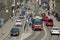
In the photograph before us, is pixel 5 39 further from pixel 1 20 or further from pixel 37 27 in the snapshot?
pixel 1 20

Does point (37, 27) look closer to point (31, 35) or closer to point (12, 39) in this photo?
point (31, 35)

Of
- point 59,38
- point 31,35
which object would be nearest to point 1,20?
point 31,35

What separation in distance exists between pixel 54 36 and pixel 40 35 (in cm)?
314

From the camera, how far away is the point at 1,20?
68938mm

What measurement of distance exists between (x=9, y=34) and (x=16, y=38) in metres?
5.41

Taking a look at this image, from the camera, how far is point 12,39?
52250 mm

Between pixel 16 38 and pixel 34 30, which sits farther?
pixel 34 30

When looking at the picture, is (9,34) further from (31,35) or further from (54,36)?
(54,36)

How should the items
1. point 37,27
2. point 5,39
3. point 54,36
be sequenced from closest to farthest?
point 5,39
point 54,36
point 37,27

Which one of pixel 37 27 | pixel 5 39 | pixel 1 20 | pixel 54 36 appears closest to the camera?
pixel 5 39

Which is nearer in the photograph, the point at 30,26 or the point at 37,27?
the point at 37,27

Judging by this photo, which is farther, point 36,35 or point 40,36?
point 36,35

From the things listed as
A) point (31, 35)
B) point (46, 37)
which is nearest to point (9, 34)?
point (31, 35)

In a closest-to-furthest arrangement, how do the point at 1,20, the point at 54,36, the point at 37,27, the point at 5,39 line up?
the point at 5,39 < the point at 54,36 < the point at 37,27 < the point at 1,20
